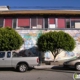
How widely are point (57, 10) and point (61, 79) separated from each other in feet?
53.2

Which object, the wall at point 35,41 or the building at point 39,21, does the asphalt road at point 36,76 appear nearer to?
the wall at point 35,41

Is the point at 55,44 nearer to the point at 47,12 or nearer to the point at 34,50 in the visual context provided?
the point at 34,50

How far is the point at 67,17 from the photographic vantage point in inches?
944

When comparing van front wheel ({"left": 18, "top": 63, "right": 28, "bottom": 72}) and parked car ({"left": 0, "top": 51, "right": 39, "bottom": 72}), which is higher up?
parked car ({"left": 0, "top": 51, "right": 39, "bottom": 72})

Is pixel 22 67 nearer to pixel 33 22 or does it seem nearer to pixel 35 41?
pixel 35 41

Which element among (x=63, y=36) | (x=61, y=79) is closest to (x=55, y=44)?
(x=63, y=36)

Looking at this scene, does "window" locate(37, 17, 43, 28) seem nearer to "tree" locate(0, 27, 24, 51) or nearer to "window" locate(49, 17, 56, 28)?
"window" locate(49, 17, 56, 28)

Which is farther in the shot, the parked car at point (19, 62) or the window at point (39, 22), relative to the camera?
the window at point (39, 22)

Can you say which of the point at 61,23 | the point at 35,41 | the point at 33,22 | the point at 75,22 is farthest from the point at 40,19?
the point at 75,22

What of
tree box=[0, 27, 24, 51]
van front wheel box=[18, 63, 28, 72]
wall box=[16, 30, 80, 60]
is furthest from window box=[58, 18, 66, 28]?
van front wheel box=[18, 63, 28, 72]

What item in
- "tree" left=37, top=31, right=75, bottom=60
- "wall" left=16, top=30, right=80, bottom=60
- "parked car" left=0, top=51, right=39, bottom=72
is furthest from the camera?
"wall" left=16, top=30, right=80, bottom=60

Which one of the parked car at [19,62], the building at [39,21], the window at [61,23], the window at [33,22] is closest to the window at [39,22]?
the building at [39,21]

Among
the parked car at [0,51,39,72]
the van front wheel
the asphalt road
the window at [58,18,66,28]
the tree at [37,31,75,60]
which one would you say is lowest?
the asphalt road

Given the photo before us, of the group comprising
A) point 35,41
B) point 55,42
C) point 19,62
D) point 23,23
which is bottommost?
point 19,62
